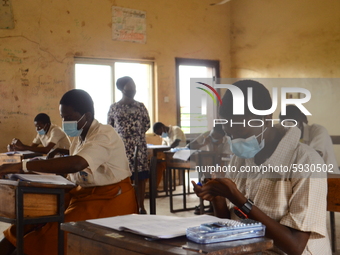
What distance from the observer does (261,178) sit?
63.7 inches

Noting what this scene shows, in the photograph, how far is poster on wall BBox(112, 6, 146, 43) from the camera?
7.59m

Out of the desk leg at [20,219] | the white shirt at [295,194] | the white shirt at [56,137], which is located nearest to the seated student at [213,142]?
the white shirt at [56,137]

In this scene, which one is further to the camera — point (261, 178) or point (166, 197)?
point (166, 197)

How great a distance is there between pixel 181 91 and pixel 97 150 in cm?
607

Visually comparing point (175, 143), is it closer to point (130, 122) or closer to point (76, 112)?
point (130, 122)

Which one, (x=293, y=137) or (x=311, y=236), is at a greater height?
(x=293, y=137)

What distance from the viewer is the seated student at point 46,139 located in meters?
5.73

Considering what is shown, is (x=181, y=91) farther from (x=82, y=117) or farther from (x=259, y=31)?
(x=82, y=117)

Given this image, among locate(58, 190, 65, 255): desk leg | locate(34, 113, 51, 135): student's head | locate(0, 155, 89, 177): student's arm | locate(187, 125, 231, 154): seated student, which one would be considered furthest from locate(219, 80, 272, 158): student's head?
locate(34, 113, 51, 135): student's head

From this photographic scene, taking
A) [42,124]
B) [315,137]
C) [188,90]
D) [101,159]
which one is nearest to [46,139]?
[42,124]

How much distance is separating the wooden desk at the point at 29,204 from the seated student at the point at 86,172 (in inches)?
3.0

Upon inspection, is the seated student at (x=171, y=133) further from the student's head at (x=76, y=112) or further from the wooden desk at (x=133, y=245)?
the wooden desk at (x=133, y=245)

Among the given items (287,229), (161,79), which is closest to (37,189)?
(287,229)

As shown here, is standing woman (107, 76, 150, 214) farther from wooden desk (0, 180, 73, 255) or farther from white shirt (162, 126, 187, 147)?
wooden desk (0, 180, 73, 255)
